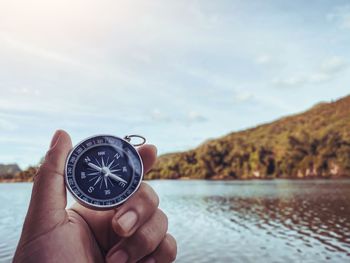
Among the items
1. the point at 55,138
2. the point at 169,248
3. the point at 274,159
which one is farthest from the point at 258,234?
the point at 274,159

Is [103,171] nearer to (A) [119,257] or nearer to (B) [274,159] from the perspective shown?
(A) [119,257]

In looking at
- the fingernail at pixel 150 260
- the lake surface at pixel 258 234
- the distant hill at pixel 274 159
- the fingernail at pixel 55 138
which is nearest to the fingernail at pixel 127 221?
the fingernail at pixel 150 260

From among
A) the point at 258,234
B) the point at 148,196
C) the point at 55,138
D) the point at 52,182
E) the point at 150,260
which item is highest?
the point at 55,138

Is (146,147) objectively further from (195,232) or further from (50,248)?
(195,232)

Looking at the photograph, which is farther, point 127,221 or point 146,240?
point 146,240

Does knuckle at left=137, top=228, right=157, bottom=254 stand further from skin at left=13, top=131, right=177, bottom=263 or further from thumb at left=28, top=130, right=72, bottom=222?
thumb at left=28, top=130, right=72, bottom=222

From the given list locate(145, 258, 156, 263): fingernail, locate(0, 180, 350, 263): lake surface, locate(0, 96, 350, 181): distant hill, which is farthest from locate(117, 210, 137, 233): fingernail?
locate(0, 96, 350, 181): distant hill

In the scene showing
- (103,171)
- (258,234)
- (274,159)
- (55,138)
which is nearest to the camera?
(55,138)

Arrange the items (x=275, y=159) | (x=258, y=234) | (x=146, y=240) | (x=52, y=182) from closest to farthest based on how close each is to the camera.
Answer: (x=52, y=182) → (x=146, y=240) → (x=258, y=234) → (x=275, y=159)
